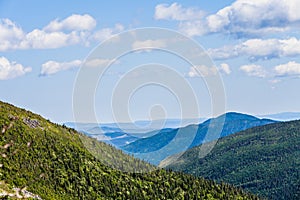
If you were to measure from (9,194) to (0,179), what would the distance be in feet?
43.4

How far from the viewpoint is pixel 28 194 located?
652ft

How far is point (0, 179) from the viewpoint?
199m

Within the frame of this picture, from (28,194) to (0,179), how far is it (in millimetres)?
13424

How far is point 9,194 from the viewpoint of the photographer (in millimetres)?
188750

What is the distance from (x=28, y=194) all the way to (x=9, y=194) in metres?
11.3
